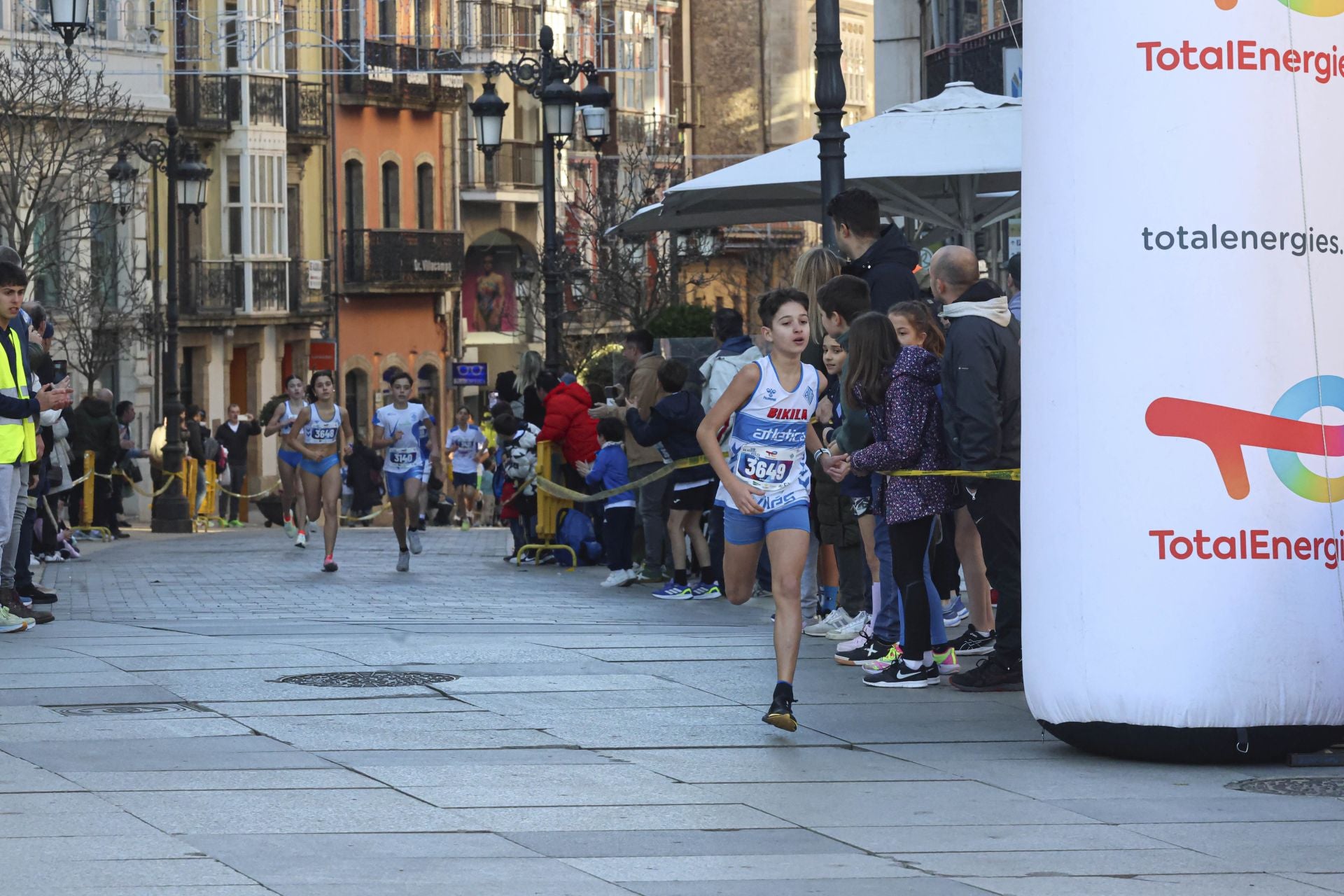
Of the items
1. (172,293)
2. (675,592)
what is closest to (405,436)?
(675,592)

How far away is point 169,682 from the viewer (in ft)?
38.3

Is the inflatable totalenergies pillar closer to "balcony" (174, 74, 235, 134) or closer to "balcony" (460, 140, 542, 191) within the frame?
"balcony" (174, 74, 235, 134)

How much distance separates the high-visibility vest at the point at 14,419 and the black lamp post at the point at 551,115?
11.9 meters

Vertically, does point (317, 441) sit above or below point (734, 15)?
below

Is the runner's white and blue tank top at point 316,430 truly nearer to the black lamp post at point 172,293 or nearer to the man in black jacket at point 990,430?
the man in black jacket at point 990,430

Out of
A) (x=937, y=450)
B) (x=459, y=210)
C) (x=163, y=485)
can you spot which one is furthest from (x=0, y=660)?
(x=459, y=210)

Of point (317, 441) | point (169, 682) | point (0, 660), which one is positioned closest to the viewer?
point (169, 682)

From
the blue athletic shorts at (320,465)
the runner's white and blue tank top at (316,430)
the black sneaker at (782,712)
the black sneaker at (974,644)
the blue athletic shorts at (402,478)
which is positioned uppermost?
the runner's white and blue tank top at (316,430)

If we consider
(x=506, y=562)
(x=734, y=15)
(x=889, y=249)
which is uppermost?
(x=734, y=15)

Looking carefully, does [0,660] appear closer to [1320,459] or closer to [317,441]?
[1320,459]

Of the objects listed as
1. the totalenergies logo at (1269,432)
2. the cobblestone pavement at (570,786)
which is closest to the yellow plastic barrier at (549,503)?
the cobblestone pavement at (570,786)

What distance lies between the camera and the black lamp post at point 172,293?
35.2 metres

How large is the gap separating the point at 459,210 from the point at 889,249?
55.7 metres

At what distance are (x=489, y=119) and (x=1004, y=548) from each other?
18482 mm
